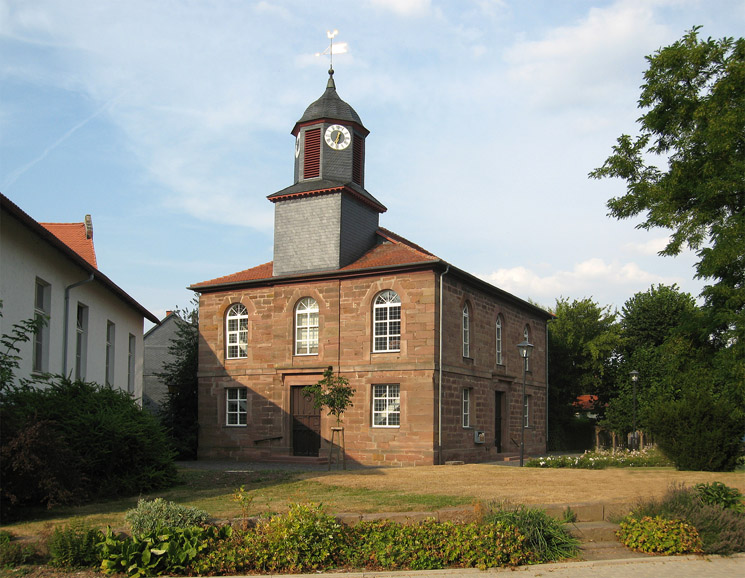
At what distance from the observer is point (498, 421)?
102ft

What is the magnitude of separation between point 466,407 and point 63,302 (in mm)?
15324

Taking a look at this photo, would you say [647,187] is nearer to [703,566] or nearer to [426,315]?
[426,315]

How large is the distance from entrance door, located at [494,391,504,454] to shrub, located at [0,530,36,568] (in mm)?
24088

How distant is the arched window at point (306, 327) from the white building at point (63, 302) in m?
5.57

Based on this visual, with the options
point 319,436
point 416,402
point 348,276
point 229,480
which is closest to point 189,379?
point 319,436

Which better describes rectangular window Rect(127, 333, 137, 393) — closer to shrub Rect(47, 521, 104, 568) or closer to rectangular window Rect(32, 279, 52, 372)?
rectangular window Rect(32, 279, 52, 372)

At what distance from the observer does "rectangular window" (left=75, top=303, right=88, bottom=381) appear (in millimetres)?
20000

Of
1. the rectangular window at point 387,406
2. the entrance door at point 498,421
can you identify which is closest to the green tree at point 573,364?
the entrance door at point 498,421

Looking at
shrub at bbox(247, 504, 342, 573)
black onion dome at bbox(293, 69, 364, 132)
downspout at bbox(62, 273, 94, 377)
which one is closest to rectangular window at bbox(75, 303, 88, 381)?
downspout at bbox(62, 273, 94, 377)

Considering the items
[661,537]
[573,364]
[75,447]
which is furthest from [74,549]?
[573,364]

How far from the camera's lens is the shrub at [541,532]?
886cm

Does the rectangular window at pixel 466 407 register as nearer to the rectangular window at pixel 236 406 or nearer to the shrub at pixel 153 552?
the rectangular window at pixel 236 406

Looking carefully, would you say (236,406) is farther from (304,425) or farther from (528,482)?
(528,482)

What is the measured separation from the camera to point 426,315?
2561cm
